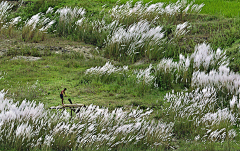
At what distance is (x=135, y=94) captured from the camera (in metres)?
7.80

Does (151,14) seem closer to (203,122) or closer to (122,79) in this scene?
(122,79)

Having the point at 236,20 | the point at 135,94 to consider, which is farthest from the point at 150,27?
the point at 135,94

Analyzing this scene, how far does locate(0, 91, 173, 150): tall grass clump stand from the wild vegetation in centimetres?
2

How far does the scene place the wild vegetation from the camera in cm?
500

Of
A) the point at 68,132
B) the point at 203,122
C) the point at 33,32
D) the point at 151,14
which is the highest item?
the point at 151,14

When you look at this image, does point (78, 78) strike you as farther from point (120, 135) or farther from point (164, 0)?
point (164, 0)

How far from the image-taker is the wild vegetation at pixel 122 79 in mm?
5004

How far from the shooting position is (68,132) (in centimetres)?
490

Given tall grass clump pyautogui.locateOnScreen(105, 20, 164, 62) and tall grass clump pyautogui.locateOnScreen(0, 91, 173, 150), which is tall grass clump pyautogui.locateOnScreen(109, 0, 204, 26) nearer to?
tall grass clump pyautogui.locateOnScreen(105, 20, 164, 62)

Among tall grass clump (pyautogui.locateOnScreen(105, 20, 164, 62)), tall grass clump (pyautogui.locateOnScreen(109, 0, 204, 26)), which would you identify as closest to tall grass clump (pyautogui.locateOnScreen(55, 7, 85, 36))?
tall grass clump (pyautogui.locateOnScreen(109, 0, 204, 26))

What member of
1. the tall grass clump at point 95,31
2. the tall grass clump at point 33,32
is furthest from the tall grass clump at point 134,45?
the tall grass clump at point 33,32

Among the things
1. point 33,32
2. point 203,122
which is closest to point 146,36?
point 33,32

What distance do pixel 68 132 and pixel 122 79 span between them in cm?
404

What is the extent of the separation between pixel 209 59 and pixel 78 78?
3622 millimetres
